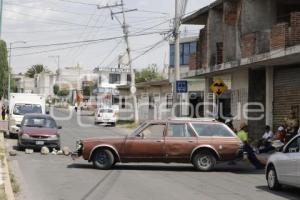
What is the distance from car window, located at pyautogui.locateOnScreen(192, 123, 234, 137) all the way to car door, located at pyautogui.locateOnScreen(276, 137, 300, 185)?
16.6 feet

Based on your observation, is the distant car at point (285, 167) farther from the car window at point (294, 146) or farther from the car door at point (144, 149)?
the car door at point (144, 149)

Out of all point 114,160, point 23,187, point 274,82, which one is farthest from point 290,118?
point 23,187

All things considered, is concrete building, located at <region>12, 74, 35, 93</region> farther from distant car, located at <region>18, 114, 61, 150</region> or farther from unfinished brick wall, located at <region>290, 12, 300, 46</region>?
unfinished brick wall, located at <region>290, 12, 300, 46</region>

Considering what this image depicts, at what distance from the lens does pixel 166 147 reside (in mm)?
18812

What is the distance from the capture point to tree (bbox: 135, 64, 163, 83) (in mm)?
99062

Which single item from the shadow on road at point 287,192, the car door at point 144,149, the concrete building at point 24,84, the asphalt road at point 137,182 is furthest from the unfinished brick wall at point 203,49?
the concrete building at point 24,84

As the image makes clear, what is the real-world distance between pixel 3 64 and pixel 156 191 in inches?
3281

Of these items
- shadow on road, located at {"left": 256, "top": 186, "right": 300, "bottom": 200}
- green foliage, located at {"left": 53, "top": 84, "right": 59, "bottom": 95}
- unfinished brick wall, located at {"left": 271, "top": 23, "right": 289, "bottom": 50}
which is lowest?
shadow on road, located at {"left": 256, "top": 186, "right": 300, "bottom": 200}

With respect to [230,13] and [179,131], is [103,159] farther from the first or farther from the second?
[230,13]

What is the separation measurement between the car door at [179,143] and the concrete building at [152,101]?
31630 millimetres

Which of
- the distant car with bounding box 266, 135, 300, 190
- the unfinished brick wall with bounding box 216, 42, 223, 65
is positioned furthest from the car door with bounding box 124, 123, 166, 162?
the unfinished brick wall with bounding box 216, 42, 223, 65

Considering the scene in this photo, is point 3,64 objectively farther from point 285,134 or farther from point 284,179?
point 284,179

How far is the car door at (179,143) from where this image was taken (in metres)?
18.9

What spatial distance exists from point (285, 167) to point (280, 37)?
939cm
